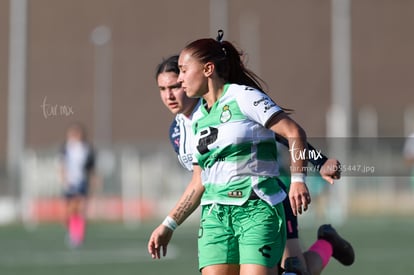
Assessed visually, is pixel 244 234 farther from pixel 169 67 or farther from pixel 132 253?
pixel 132 253

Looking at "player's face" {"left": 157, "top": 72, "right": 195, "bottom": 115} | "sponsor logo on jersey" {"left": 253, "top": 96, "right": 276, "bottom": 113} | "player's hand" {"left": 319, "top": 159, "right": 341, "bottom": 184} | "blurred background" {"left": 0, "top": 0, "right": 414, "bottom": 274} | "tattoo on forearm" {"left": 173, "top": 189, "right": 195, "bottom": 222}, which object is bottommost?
"tattoo on forearm" {"left": 173, "top": 189, "right": 195, "bottom": 222}

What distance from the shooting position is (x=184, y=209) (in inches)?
313

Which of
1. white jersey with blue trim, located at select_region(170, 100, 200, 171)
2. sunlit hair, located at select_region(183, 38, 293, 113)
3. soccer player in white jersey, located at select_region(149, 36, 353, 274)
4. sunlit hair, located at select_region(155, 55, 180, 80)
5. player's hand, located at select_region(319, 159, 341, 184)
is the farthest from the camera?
sunlit hair, located at select_region(155, 55, 180, 80)

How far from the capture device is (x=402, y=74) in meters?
56.9

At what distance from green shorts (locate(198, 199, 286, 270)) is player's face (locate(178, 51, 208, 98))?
0.71 metres

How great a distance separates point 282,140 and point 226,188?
1.73 feet

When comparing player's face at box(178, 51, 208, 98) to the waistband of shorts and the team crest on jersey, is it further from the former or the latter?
the waistband of shorts

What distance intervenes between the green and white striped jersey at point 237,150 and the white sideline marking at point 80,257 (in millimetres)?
8652

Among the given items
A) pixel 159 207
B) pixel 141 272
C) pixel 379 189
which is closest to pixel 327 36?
pixel 379 189

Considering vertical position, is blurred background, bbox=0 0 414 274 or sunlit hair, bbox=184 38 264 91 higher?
blurred background, bbox=0 0 414 274

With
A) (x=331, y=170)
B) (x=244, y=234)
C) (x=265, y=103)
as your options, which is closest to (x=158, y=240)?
(x=244, y=234)

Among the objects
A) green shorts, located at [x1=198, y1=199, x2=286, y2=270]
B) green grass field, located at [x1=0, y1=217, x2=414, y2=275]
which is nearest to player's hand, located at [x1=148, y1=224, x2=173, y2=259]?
green shorts, located at [x1=198, y1=199, x2=286, y2=270]

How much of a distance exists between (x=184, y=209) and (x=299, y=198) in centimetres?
128

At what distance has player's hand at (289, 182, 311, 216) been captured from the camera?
6.86 m
